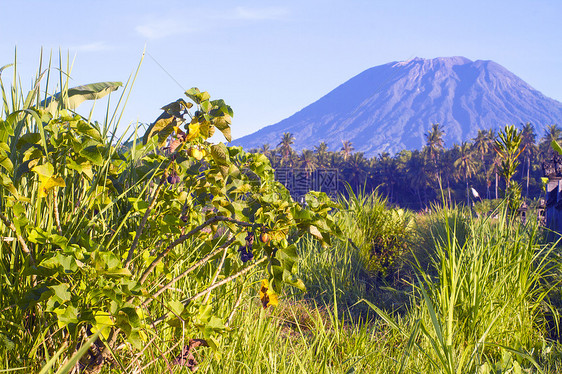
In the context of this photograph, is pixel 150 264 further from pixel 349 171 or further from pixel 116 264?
pixel 349 171

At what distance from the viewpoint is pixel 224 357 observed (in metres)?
2.28

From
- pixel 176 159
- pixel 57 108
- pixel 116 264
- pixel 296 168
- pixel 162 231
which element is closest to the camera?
pixel 116 264

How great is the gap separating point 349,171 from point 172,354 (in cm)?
8121

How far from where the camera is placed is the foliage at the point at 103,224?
4.86 ft

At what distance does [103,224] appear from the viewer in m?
1.85

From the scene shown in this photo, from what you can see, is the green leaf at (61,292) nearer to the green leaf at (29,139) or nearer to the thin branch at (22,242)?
the thin branch at (22,242)

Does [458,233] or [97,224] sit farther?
[458,233]

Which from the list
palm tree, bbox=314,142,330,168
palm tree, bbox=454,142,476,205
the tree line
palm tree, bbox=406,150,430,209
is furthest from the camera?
palm tree, bbox=314,142,330,168

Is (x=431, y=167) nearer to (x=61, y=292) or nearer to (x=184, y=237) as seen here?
(x=184, y=237)

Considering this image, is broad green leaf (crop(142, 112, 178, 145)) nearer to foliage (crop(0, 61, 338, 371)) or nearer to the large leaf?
foliage (crop(0, 61, 338, 371))

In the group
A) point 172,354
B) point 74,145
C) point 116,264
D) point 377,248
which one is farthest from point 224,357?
point 377,248

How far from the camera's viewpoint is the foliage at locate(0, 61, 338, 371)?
148cm

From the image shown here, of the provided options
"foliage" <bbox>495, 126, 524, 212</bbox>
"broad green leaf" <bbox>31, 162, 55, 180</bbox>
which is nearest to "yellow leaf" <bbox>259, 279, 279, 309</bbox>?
"broad green leaf" <bbox>31, 162, 55, 180</bbox>

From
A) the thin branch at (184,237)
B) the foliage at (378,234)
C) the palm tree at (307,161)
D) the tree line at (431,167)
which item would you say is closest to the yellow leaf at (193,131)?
the thin branch at (184,237)
